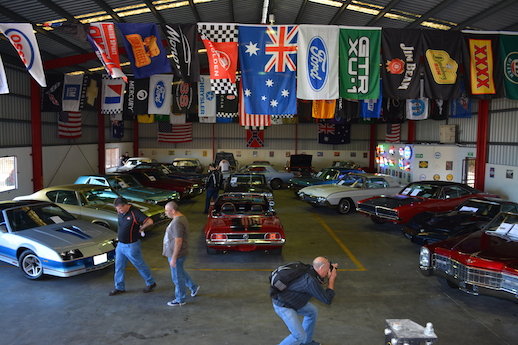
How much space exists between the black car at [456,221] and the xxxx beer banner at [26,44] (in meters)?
8.78

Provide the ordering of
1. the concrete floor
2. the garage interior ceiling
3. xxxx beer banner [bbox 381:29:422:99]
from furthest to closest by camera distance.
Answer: the garage interior ceiling, xxxx beer banner [bbox 381:29:422:99], the concrete floor

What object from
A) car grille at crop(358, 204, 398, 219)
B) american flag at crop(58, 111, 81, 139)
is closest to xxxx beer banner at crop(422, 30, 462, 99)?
car grille at crop(358, 204, 398, 219)

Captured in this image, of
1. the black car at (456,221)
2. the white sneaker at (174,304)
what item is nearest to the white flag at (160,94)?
the black car at (456,221)

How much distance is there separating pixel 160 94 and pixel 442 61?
10.3m

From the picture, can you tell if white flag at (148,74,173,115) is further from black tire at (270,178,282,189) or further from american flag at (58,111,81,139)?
black tire at (270,178,282,189)

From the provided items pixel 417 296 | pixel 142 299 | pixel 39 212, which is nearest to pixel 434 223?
pixel 417 296

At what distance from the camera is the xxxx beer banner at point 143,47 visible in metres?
9.95

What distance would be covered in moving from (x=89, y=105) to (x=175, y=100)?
345cm

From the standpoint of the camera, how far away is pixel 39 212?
26.2 ft

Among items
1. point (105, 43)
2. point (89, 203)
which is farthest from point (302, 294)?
point (105, 43)

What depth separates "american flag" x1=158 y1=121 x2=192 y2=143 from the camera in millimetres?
29703

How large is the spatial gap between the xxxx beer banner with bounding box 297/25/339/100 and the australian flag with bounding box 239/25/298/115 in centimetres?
23

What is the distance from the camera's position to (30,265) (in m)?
7.10

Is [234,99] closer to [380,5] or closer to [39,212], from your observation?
[380,5]
